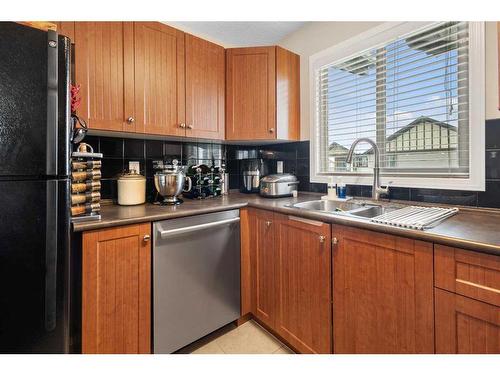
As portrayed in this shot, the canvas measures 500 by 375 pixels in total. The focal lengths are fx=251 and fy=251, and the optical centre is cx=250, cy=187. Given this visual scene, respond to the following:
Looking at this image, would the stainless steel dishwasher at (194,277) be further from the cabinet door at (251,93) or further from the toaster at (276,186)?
the cabinet door at (251,93)

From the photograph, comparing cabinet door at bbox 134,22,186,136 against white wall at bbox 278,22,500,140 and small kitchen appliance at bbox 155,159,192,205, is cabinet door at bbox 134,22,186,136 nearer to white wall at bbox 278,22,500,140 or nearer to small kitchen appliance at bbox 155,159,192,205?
small kitchen appliance at bbox 155,159,192,205

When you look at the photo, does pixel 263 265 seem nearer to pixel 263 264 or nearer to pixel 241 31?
pixel 263 264

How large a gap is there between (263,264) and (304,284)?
1.12 feet

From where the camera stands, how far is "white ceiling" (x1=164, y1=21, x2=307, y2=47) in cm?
211

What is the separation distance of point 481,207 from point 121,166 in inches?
87.4

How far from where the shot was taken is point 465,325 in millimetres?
847

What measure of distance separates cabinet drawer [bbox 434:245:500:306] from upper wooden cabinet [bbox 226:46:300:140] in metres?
1.39

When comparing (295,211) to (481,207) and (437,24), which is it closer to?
(481,207)

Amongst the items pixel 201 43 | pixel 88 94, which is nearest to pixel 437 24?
pixel 201 43

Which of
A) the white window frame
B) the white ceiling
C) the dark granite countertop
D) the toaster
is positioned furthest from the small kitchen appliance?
the white ceiling

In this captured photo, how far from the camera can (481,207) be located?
1.31 meters

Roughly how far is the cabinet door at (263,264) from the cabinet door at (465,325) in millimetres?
863

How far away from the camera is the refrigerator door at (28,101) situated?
0.75 meters

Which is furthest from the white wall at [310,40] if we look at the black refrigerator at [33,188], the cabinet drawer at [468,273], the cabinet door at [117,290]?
the black refrigerator at [33,188]
